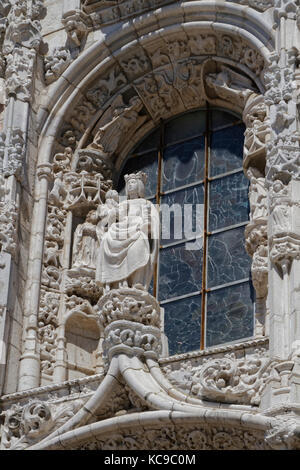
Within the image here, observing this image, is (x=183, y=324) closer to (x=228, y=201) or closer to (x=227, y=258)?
(x=227, y=258)

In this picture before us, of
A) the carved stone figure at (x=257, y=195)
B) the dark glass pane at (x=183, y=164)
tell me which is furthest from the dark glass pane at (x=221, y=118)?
the carved stone figure at (x=257, y=195)

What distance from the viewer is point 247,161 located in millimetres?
19000

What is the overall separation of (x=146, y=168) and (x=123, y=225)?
218 cm

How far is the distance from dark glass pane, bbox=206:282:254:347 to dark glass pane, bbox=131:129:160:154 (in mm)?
2499

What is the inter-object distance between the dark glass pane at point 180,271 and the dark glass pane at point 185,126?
1.57 meters

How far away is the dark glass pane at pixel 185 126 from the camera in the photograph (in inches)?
803

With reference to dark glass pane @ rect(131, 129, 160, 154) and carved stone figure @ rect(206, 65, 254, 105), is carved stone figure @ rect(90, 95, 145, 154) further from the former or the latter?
carved stone figure @ rect(206, 65, 254, 105)

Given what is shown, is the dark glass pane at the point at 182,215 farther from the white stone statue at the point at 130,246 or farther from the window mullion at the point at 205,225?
the white stone statue at the point at 130,246

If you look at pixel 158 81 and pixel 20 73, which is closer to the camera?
pixel 20 73

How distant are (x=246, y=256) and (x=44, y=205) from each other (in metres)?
2.51

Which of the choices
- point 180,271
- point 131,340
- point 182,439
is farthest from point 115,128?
point 182,439

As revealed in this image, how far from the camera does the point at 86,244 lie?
19.7 meters
